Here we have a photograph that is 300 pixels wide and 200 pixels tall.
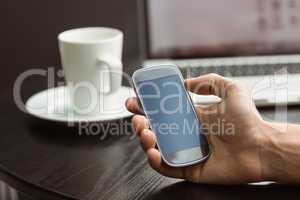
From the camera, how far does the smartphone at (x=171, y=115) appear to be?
0.58 m

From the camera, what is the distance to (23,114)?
80 centimetres

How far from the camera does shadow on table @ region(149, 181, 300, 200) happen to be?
55 centimetres

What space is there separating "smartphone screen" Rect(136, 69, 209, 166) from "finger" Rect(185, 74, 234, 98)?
0.05 feet

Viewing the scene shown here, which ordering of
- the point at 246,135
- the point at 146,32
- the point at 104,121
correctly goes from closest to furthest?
the point at 246,135, the point at 104,121, the point at 146,32

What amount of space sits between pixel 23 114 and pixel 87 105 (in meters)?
0.12

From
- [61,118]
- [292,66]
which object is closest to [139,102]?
[61,118]

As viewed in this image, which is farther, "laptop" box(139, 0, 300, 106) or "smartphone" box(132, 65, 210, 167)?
"laptop" box(139, 0, 300, 106)

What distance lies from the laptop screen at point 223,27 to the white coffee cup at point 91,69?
29 cm

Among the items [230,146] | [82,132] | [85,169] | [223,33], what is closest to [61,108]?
[82,132]

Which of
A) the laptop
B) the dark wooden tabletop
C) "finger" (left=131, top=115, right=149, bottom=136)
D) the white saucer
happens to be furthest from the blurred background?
"finger" (left=131, top=115, right=149, bottom=136)

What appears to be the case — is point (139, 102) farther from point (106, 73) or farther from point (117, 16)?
point (117, 16)

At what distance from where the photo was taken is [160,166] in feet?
1.89

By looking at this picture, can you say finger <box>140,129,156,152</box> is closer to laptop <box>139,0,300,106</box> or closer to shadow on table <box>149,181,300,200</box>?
shadow on table <box>149,181,300,200</box>

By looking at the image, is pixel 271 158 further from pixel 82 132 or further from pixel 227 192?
pixel 82 132
